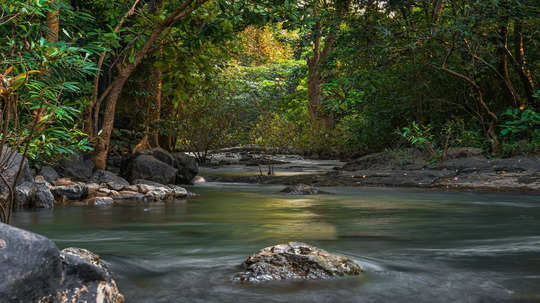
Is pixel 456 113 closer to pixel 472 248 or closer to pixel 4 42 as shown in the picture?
pixel 472 248

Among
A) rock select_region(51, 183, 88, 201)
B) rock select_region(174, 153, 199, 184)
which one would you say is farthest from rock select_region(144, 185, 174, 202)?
rock select_region(174, 153, 199, 184)

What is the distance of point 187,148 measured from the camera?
2055 cm

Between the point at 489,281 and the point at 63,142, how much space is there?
6464mm

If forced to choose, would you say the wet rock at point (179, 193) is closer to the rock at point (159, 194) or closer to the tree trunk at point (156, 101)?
the rock at point (159, 194)

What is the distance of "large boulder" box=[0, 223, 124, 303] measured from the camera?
99.0 inches

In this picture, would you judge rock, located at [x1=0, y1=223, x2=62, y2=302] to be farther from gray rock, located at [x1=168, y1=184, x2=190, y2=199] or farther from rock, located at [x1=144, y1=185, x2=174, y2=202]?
gray rock, located at [x1=168, y1=184, x2=190, y2=199]

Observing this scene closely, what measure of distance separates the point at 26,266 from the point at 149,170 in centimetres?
943

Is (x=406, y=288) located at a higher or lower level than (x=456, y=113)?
lower

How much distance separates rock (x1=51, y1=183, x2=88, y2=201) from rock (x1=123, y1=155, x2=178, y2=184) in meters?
2.54

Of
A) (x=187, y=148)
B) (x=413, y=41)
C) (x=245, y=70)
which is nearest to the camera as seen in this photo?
(x=413, y=41)

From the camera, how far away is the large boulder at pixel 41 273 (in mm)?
2514

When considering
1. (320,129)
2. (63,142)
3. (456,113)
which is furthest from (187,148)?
(63,142)

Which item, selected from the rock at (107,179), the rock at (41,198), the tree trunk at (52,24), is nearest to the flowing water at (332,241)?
the rock at (41,198)

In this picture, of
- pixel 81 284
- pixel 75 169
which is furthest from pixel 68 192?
pixel 81 284
